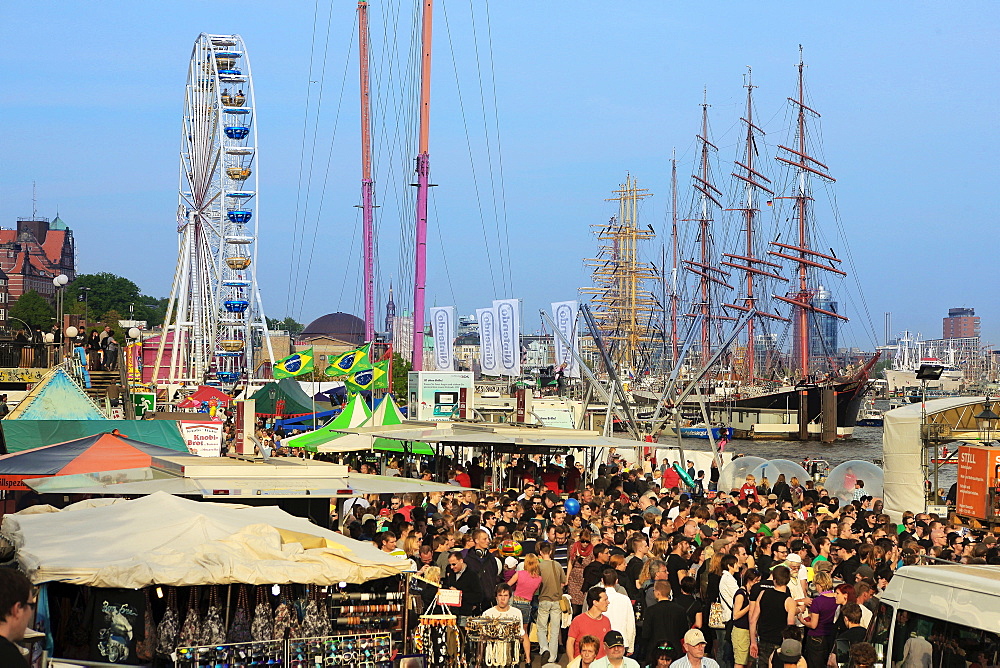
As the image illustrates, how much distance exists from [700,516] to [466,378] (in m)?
30.4

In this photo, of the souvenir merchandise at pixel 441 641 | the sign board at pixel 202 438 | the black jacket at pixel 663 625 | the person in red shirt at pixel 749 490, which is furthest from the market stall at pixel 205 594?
the sign board at pixel 202 438

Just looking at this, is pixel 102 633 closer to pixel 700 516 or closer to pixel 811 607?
pixel 811 607

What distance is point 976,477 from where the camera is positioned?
766 inches

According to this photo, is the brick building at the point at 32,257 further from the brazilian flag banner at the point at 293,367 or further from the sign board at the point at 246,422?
the sign board at the point at 246,422

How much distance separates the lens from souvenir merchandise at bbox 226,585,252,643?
28.3ft

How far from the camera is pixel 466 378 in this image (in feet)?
149

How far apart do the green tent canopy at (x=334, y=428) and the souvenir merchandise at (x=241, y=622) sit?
18.1m

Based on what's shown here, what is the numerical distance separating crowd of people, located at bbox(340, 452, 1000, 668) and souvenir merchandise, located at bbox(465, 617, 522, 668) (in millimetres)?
212

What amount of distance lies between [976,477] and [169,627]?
47.8 ft

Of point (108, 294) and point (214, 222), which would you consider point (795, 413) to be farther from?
point (108, 294)

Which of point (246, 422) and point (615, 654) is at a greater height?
point (246, 422)

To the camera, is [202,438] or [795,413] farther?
[795,413]

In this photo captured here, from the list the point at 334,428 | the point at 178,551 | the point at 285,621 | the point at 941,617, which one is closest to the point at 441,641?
the point at 285,621

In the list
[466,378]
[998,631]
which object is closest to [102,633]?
[998,631]
